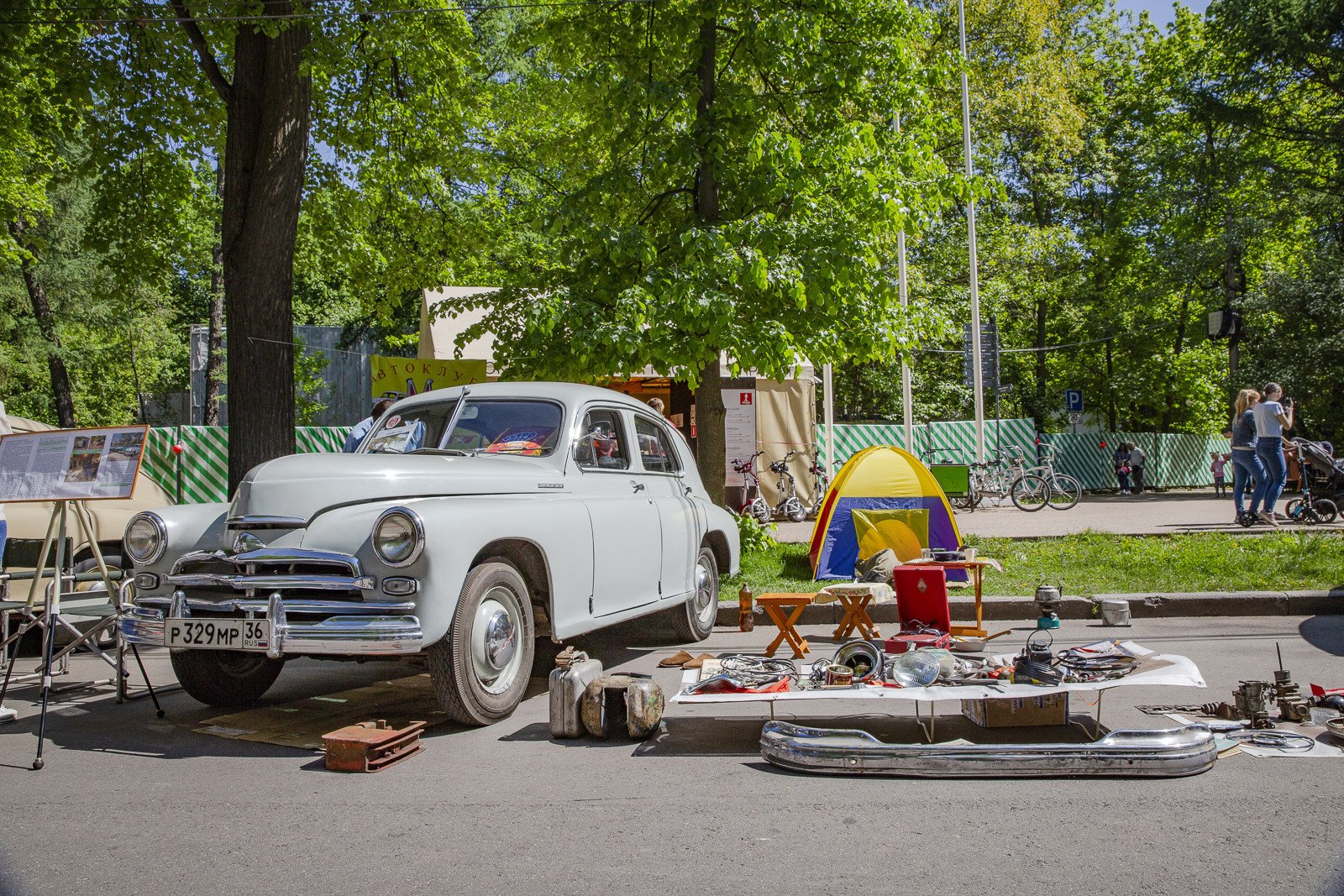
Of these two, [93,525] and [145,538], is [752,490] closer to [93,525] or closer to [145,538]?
[93,525]

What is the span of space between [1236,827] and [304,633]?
402cm

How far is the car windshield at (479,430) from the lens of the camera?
640 cm

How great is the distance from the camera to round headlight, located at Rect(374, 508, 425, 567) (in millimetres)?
4898

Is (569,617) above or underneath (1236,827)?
above

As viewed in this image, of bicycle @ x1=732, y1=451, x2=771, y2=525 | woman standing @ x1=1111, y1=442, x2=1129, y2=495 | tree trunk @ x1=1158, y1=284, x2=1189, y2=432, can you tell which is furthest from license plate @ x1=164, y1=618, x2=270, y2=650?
tree trunk @ x1=1158, y1=284, x2=1189, y2=432

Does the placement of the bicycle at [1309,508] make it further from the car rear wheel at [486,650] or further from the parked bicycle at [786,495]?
the car rear wheel at [486,650]

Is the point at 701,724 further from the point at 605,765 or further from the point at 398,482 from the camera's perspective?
the point at 398,482

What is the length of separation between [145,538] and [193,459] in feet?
39.1

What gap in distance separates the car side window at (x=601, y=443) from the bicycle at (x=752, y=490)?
10711 mm

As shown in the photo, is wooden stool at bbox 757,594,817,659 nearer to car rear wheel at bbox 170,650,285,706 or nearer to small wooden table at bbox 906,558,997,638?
small wooden table at bbox 906,558,997,638

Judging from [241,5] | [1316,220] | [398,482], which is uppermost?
[1316,220]

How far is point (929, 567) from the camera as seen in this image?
6.71 metres

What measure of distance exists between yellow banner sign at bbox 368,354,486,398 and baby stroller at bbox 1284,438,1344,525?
12057 mm

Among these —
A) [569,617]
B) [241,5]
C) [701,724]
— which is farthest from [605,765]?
Result: [241,5]
